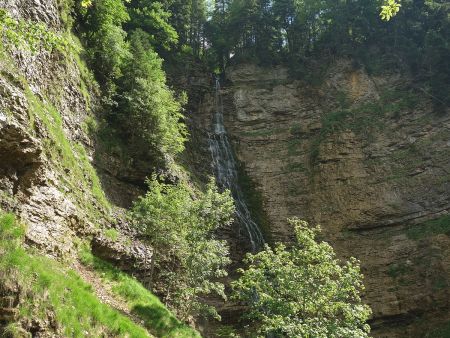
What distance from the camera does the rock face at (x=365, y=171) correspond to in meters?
21.3

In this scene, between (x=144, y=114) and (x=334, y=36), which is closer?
(x=144, y=114)

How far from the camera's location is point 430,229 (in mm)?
22797

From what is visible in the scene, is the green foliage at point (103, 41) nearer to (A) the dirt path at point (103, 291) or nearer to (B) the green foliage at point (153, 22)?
(B) the green foliage at point (153, 22)

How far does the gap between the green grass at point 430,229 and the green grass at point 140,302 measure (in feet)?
48.5

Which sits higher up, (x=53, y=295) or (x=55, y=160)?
(x=55, y=160)

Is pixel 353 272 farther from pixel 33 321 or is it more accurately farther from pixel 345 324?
pixel 33 321

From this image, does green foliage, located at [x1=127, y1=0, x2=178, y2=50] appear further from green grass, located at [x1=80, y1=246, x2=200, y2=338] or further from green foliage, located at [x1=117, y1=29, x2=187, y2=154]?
green grass, located at [x1=80, y1=246, x2=200, y2=338]

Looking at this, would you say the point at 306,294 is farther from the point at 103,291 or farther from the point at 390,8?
the point at 390,8

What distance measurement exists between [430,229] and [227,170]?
1289 centimetres

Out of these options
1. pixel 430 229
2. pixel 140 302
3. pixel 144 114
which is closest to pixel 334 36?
pixel 430 229

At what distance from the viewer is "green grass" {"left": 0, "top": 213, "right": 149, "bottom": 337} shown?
762 cm

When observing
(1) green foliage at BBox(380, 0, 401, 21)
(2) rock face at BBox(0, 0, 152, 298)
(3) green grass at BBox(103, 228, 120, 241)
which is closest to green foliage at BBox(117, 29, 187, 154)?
(2) rock face at BBox(0, 0, 152, 298)

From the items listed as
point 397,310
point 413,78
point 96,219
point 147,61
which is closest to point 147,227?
point 96,219

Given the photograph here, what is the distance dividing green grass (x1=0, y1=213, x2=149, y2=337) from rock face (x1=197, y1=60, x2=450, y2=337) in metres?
15.5
